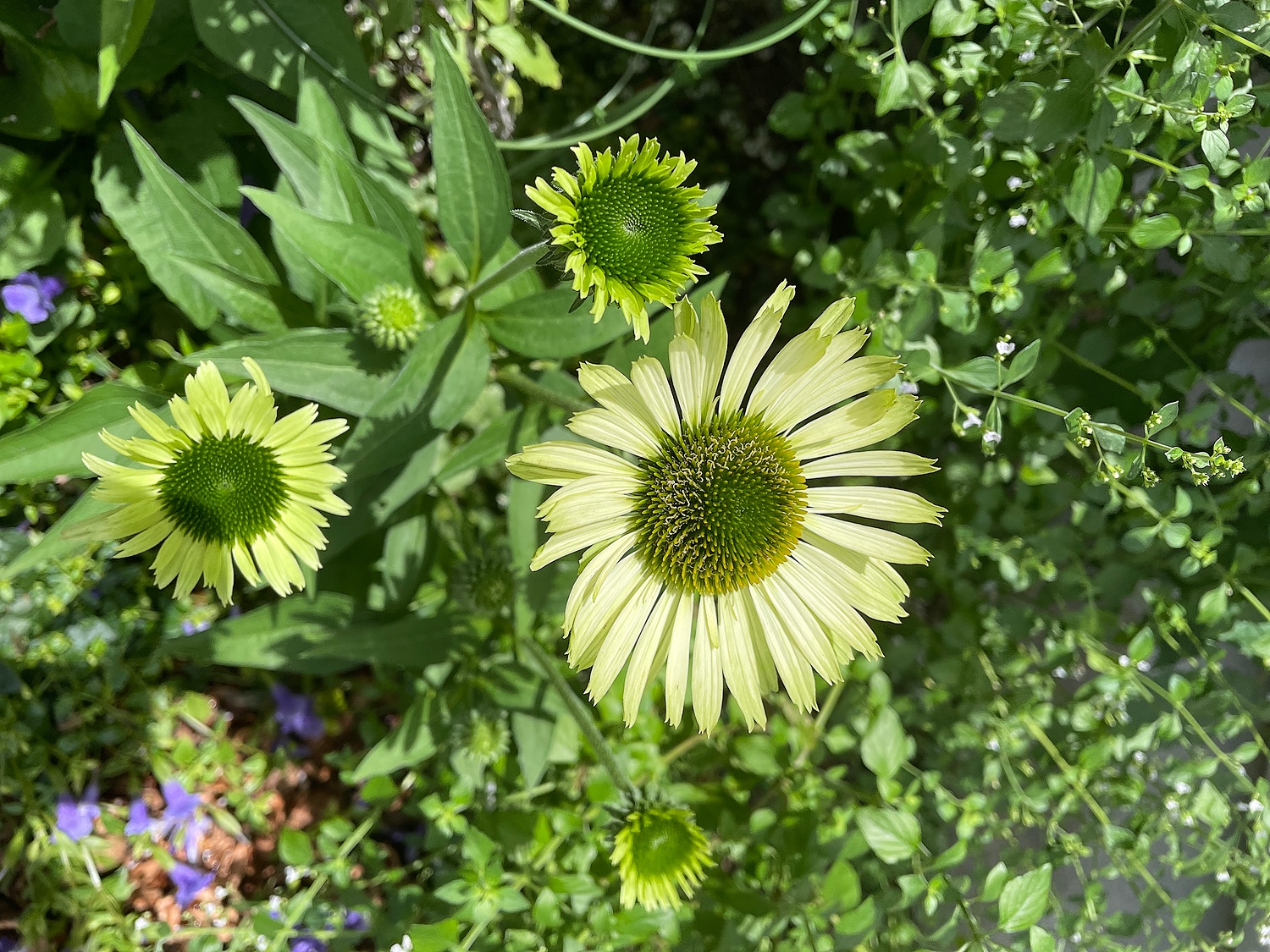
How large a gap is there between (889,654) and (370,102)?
4.96 ft

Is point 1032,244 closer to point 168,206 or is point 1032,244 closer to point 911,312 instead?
point 911,312

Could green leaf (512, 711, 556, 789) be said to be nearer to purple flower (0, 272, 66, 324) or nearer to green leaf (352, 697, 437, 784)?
green leaf (352, 697, 437, 784)

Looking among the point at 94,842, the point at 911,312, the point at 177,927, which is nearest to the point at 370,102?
the point at 911,312

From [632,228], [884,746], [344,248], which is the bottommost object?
[884,746]

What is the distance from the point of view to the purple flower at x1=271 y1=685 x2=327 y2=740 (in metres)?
1.82

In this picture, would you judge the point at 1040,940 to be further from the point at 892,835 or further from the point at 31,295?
the point at 31,295

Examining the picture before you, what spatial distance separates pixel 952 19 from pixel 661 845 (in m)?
1.26

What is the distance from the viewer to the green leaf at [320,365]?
1055 millimetres

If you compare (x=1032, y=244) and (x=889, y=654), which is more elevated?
(x=1032, y=244)

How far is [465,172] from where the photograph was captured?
1.14 metres

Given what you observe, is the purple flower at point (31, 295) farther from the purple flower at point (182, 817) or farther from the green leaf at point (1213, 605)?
the green leaf at point (1213, 605)

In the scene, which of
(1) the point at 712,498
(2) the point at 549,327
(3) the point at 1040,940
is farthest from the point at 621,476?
(3) the point at 1040,940

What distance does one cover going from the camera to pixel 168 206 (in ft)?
3.96

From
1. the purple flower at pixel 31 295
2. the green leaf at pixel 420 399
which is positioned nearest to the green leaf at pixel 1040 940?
the green leaf at pixel 420 399
